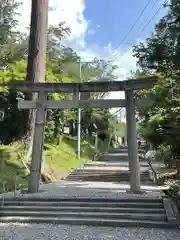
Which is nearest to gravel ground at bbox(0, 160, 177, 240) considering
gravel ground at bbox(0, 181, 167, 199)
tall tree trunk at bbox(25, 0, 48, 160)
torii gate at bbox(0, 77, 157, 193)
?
gravel ground at bbox(0, 181, 167, 199)

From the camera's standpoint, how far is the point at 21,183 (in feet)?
46.2

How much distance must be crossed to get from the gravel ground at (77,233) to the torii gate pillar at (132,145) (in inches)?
131

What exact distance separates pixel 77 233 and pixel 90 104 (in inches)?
200

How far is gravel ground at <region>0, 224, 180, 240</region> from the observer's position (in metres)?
6.61

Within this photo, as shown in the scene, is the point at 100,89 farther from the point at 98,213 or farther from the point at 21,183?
the point at 21,183

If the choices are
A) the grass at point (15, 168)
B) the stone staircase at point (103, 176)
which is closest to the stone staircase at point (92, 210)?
the grass at point (15, 168)

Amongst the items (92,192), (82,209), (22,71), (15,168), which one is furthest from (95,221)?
(22,71)

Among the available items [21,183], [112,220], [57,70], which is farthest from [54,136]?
[112,220]

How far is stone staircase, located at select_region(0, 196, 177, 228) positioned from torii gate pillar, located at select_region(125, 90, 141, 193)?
1582 mm

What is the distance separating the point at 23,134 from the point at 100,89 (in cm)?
638

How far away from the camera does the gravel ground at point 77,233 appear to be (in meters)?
6.61

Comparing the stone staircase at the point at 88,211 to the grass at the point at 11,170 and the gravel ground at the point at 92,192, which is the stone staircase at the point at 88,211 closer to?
the gravel ground at the point at 92,192

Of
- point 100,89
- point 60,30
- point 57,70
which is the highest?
point 60,30

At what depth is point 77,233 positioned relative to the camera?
273 inches
